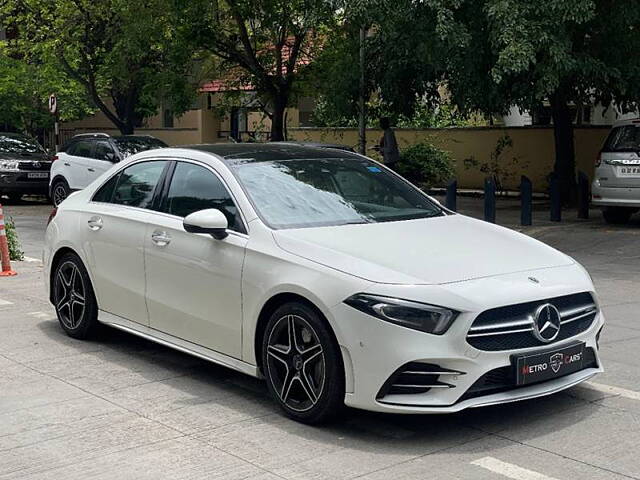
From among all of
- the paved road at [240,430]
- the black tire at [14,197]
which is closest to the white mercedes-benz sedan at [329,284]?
the paved road at [240,430]

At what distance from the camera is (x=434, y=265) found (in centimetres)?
559

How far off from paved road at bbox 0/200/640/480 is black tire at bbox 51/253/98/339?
260 mm

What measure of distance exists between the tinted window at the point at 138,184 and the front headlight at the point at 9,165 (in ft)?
53.5

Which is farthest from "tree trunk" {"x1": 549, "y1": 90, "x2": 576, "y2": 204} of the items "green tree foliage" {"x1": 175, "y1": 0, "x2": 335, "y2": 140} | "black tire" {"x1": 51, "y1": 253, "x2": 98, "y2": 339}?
"black tire" {"x1": 51, "y1": 253, "x2": 98, "y2": 339}

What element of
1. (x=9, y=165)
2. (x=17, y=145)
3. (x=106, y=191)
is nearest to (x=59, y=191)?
(x=9, y=165)

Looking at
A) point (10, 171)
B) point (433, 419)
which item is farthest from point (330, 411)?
point (10, 171)

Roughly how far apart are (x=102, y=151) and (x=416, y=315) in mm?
16478

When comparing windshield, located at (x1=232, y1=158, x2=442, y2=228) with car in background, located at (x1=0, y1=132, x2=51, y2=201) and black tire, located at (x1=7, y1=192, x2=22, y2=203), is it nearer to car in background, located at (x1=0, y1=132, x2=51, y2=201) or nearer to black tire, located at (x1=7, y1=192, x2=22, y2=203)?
car in background, located at (x1=0, y1=132, x2=51, y2=201)

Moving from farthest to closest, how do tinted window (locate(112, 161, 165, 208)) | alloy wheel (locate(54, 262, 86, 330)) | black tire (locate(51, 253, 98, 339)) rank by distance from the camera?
alloy wheel (locate(54, 262, 86, 330)), black tire (locate(51, 253, 98, 339)), tinted window (locate(112, 161, 165, 208))

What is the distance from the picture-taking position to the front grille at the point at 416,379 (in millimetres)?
5285

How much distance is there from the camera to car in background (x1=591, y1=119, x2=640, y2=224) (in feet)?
51.7

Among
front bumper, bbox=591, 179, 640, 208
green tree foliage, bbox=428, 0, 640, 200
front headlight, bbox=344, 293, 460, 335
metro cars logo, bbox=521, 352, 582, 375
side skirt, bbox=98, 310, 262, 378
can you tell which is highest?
green tree foliage, bbox=428, 0, 640, 200

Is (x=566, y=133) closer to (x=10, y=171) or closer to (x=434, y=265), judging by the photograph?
(x=10, y=171)

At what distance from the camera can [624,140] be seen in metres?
16.2
